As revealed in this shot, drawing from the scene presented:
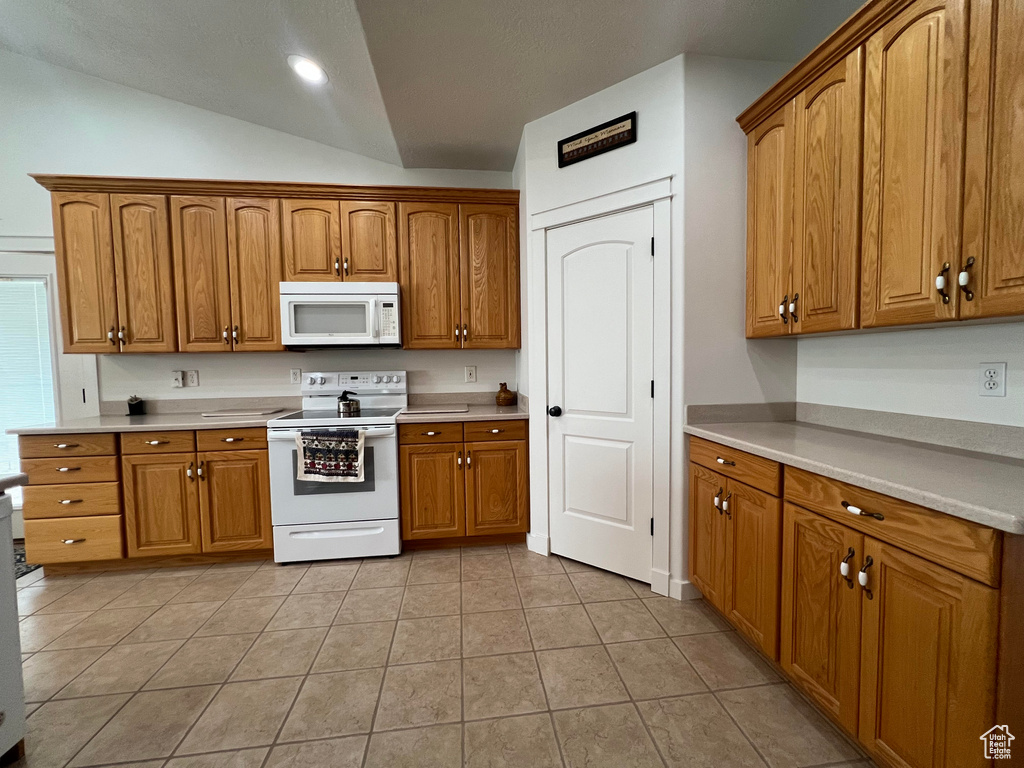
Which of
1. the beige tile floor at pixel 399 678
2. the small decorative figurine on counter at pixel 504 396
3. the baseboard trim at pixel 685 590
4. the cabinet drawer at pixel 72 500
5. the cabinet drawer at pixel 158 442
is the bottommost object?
the beige tile floor at pixel 399 678

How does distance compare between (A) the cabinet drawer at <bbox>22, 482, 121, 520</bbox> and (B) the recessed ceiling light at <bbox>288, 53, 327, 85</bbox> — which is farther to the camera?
(A) the cabinet drawer at <bbox>22, 482, 121, 520</bbox>

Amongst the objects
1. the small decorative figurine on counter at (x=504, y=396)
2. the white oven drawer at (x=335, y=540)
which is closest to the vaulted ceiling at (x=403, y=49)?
the small decorative figurine on counter at (x=504, y=396)

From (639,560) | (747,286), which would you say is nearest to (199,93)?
(747,286)

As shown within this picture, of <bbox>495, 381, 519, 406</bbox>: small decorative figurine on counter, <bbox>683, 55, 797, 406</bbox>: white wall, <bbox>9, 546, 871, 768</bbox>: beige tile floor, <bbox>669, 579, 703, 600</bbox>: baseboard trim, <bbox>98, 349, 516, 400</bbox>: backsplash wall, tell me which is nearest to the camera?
<bbox>9, 546, 871, 768</bbox>: beige tile floor

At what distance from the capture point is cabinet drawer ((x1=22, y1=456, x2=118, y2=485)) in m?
2.43

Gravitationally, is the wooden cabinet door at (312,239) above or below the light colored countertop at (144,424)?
above

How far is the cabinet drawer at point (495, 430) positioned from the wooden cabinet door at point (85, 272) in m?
2.41

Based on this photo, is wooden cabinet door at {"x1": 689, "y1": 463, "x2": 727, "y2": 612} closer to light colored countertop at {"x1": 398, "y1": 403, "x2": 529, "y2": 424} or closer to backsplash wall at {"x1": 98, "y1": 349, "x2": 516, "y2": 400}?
light colored countertop at {"x1": 398, "y1": 403, "x2": 529, "y2": 424}

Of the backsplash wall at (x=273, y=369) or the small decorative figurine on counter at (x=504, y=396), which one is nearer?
the backsplash wall at (x=273, y=369)

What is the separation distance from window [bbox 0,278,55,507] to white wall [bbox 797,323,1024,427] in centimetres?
491

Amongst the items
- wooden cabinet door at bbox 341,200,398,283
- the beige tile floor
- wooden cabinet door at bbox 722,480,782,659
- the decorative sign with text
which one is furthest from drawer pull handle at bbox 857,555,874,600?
wooden cabinet door at bbox 341,200,398,283

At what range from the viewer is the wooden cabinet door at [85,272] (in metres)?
2.65

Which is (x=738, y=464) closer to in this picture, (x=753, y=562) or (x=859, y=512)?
(x=753, y=562)

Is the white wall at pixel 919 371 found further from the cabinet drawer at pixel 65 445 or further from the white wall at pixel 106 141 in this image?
the cabinet drawer at pixel 65 445
